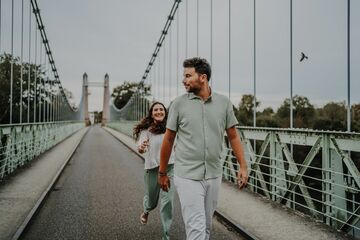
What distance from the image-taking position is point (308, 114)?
2459 centimetres

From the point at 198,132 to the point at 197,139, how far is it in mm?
45

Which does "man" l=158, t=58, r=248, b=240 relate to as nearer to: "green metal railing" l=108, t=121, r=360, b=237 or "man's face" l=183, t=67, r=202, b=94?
"man's face" l=183, t=67, r=202, b=94

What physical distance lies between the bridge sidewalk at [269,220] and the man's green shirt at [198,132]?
5.36 feet

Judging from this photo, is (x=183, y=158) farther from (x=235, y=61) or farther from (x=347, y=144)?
(x=235, y=61)

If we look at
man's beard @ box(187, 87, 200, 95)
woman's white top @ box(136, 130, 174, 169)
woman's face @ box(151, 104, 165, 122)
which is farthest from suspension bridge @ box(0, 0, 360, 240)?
man's beard @ box(187, 87, 200, 95)

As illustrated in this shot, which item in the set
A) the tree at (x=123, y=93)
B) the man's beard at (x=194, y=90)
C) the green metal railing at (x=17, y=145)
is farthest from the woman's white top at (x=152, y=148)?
the tree at (x=123, y=93)

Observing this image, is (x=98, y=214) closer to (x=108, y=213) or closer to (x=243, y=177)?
A: (x=108, y=213)

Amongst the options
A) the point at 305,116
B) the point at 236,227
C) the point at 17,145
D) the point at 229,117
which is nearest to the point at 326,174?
the point at 236,227

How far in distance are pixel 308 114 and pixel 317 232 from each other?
69.9 ft

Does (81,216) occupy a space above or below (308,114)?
below

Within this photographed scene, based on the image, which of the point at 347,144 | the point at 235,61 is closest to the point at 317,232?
the point at 347,144

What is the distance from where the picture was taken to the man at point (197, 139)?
2680 mm

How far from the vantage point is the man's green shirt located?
106 inches

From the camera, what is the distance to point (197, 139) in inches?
106
